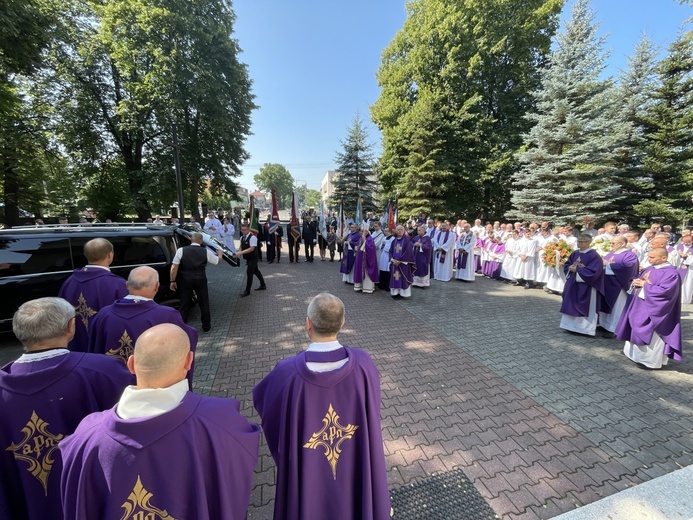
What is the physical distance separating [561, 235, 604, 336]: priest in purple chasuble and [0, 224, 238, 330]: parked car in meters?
8.29

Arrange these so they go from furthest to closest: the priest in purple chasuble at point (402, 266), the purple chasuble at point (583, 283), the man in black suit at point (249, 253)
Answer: the man in black suit at point (249, 253), the priest in purple chasuble at point (402, 266), the purple chasuble at point (583, 283)

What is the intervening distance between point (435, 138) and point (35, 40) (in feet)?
61.0

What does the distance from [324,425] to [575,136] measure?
62.9 feet

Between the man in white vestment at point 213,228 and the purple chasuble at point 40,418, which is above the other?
the man in white vestment at point 213,228

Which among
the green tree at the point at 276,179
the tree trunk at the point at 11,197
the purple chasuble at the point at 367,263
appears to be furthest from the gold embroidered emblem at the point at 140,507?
the green tree at the point at 276,179

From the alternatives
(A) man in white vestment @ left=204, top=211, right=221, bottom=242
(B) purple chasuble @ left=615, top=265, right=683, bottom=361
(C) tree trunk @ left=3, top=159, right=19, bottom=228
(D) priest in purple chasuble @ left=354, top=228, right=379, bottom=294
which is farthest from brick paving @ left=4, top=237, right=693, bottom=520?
(C) tree trunk @ left=3, top=159, right=19, bottom=228

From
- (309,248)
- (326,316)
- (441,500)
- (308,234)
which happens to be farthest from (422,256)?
(326,316)

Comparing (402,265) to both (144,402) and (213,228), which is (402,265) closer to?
(144,402)

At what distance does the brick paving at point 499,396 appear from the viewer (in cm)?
296

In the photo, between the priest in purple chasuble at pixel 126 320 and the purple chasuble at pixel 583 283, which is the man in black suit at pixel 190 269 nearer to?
the priest in purple chasuble at pixel 126 320

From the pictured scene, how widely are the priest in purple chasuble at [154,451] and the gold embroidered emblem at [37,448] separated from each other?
64cm

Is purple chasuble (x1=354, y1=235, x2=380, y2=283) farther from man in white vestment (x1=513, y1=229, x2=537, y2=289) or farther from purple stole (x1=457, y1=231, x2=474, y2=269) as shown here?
man in white vestment (x1=513, y1=229, x2=537, y2=289)

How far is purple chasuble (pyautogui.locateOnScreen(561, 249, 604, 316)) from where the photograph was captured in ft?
19.9

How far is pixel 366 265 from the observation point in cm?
973
